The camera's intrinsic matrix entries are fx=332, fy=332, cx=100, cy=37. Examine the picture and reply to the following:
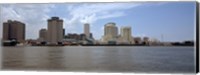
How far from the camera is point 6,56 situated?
5.27m

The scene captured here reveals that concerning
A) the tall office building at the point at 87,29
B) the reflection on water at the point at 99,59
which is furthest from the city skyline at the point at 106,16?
the reflection on water at the point at 99,59

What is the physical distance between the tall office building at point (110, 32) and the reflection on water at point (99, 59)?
0.16 m

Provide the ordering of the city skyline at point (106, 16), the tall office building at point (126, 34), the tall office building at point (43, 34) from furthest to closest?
the tall office building at point (43, 34) → the tall office building at point (126, 34) → the city skyline at point (106, 16)

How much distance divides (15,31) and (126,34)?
1.78 meters

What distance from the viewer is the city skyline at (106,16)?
16.7 feet

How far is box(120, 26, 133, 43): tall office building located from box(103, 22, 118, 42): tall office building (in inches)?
4.3

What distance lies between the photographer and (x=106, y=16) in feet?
17.7

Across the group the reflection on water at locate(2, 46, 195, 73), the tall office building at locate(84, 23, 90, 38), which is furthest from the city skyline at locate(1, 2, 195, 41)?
the reflection on water at locate(2, 46, 195, 73)

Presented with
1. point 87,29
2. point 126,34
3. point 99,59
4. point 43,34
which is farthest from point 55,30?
point 126,34

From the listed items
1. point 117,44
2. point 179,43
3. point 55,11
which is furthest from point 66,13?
point 179,43

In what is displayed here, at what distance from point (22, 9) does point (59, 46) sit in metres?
0.85

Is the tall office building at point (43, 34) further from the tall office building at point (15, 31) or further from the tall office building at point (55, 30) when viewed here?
the tall office building at point (15, 31)

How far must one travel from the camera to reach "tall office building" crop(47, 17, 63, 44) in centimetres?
531

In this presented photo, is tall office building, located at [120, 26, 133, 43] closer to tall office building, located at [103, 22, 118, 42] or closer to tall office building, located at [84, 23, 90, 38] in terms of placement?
tall office building, located at [103, 22, 118, 42]
